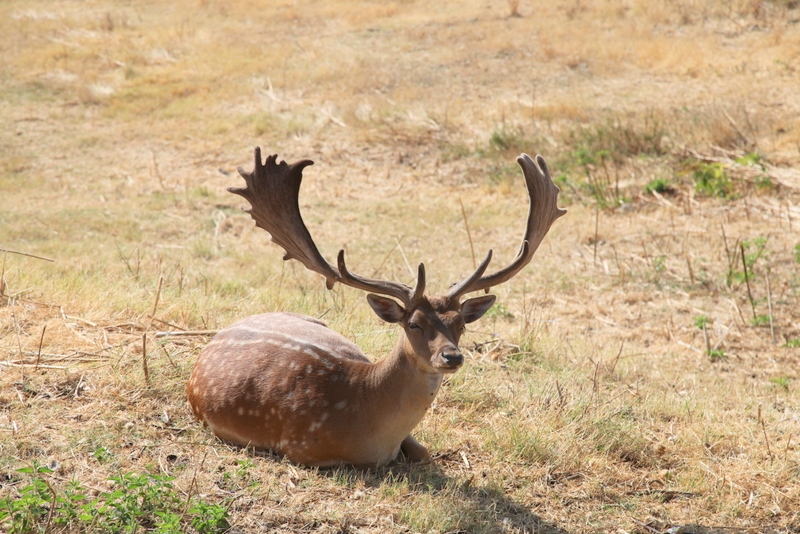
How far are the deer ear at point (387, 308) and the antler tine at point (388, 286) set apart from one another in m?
0.05

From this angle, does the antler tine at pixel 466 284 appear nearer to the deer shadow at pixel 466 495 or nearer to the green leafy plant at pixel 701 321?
the deer shadow at pixel 466 495

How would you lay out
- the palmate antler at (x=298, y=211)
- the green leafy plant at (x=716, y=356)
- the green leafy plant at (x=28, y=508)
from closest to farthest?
the green leafy plant at (x=28, y=508) → the palmate antler at (x=298, y=211) → the green leafy plant at (x=716, y=356)

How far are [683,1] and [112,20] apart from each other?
48.5 ft

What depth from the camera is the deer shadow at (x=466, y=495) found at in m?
4.87

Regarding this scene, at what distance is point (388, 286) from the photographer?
502 cm

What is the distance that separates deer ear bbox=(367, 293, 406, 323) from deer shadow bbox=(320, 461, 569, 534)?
882 mm

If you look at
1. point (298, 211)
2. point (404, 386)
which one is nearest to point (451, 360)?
point (404, 386)

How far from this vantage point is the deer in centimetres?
492

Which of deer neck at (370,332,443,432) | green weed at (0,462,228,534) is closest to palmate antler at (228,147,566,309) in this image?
deer neck at (370,332,443,432)

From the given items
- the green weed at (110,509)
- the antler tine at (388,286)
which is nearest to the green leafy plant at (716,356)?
the antler tine at (388,286)

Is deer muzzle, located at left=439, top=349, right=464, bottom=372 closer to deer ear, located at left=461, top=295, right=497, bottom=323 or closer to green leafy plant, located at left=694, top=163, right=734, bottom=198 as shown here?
deer ear, located at left=461, top=295, right=497, bottom=323

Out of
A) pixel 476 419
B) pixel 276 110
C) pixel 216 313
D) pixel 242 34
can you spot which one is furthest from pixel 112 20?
pixel 476 419

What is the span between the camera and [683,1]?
21.9 meters

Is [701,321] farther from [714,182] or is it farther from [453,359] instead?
[453,359]
